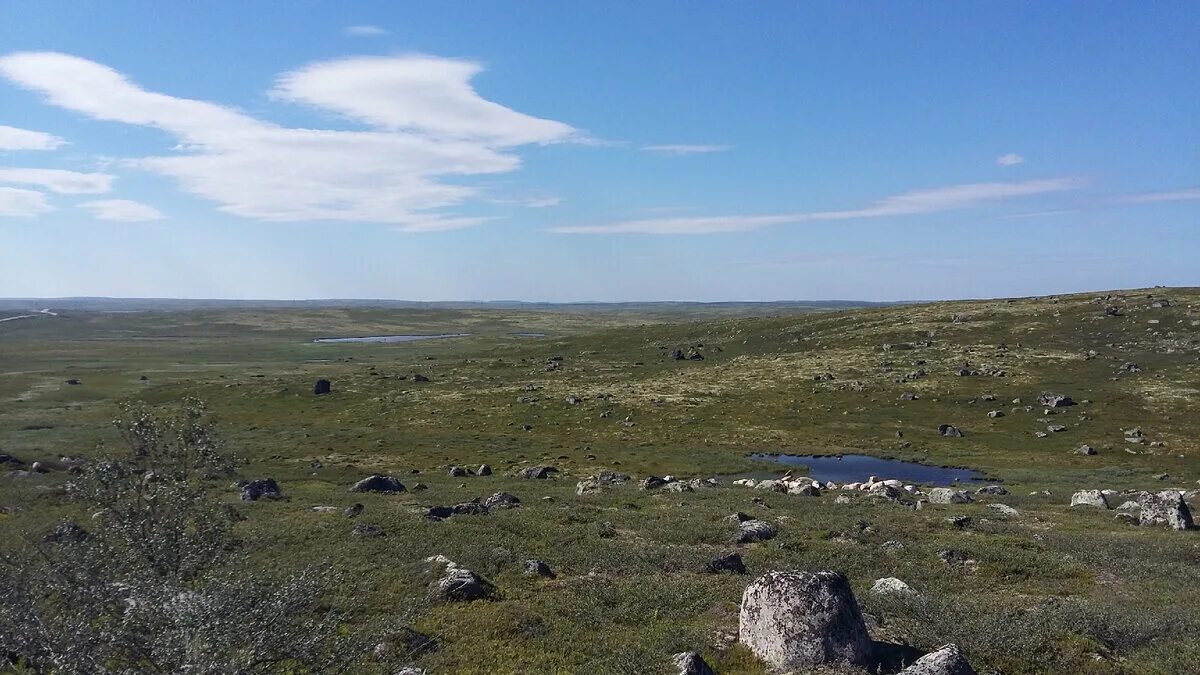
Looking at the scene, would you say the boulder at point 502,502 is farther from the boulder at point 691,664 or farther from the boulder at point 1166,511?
the boulder at point 1166,511

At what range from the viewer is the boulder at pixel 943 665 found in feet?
48.3

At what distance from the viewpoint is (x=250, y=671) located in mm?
11867

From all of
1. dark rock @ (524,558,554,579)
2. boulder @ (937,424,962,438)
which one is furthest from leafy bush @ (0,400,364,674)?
boulder @ (937,424,962,438)

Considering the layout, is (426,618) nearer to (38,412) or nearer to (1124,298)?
(38,412)

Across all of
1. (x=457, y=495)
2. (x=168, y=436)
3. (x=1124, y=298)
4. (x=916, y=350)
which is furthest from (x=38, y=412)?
(x=1124, y=298)

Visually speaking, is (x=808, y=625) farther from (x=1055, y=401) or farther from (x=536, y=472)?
(x=1055, y=401)

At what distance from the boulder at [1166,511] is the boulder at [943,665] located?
2983cm

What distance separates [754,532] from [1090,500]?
91.6 ft

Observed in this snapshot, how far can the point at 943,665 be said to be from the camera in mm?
14820

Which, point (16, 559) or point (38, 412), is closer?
point (16, 559)

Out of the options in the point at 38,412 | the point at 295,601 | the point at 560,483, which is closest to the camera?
the point at 295,601

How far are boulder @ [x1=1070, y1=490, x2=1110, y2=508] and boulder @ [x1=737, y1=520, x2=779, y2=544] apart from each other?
84.1ft

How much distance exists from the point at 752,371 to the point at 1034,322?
190 feet

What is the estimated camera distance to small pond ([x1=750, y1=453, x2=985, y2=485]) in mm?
62550
